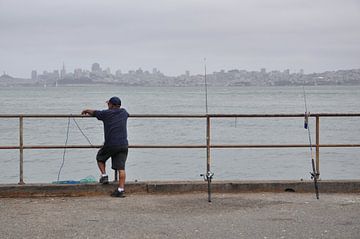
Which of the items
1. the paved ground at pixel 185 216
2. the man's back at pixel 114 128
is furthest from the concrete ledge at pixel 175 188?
the man's back at pixel 114 128

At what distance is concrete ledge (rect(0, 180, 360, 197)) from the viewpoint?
9703 mm

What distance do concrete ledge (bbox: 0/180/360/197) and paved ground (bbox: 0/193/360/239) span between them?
0.19 m

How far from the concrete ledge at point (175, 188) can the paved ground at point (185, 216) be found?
0.63ft

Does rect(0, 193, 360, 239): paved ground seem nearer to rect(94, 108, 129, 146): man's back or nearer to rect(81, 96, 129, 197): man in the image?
rect(81, 96, 129, 197): man

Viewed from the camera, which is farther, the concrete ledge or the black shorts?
the black shorts

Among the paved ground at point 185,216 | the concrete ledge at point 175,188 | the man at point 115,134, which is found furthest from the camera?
the man at point 115,134

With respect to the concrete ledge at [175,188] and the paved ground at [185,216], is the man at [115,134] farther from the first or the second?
the paved ground at [185,216]

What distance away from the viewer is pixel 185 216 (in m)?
8.31

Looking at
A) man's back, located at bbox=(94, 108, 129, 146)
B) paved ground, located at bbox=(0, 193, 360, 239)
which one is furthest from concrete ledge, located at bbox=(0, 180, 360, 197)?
man's back, located at bbox=(94, 108, 129, 146)

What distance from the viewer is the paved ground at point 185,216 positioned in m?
A: 7.39

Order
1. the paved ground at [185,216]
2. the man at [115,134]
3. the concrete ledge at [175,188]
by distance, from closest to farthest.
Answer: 1. the paved ground at [185,216]
2. the concrete ledge at [175,188]
3. the man at [115,134]

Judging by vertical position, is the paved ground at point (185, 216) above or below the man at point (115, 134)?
below

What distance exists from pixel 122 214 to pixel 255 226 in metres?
1.71

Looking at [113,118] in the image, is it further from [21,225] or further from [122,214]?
[21,225]
